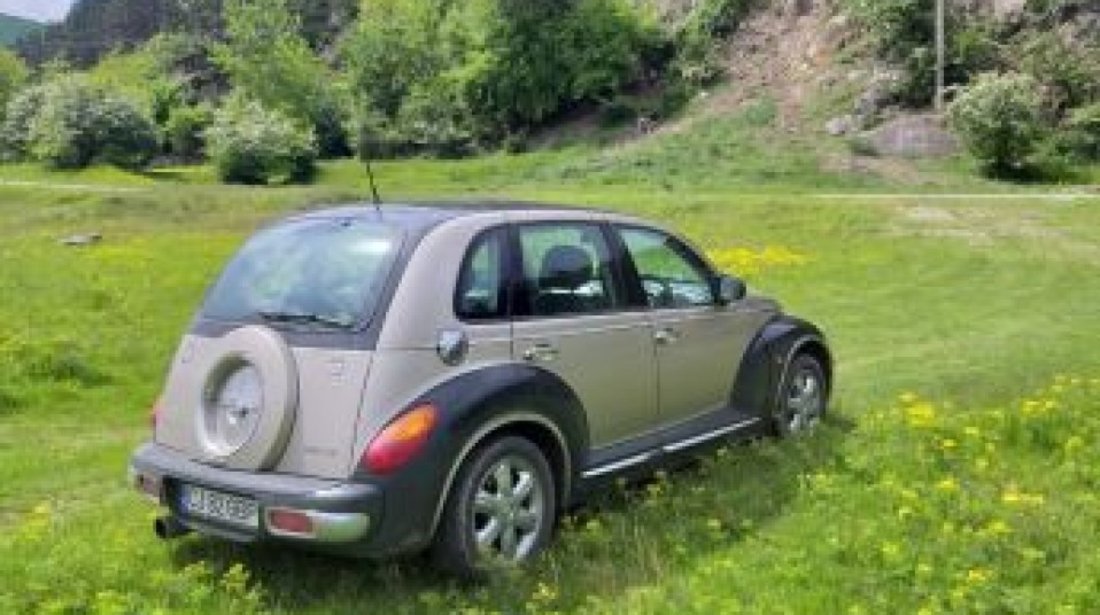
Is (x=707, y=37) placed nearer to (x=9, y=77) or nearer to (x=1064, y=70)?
(x=1064, y=70)

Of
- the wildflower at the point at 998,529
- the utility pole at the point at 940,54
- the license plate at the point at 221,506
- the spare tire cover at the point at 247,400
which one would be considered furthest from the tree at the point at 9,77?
the wildflower at the point at 998,529

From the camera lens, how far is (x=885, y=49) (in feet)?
152

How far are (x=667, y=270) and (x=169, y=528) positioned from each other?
339 cm

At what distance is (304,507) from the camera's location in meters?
5.79

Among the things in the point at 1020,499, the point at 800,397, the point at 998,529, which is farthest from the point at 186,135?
the point at 998,529

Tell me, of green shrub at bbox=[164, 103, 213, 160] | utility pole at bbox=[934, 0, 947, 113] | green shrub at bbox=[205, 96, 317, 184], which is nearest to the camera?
utility pole at bbox=[934, 0, 947, 113]

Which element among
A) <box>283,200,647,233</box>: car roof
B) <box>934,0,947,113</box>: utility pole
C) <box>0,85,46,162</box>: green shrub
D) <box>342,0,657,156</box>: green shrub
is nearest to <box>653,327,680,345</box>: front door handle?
<box>283,200,647,233</box>: car roof

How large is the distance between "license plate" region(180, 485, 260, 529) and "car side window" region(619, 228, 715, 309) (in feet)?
9.17

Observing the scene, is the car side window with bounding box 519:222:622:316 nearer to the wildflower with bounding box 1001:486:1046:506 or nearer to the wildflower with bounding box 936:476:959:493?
the wildflower with bounding box 936:476:959:493

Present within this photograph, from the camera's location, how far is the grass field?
5.87m

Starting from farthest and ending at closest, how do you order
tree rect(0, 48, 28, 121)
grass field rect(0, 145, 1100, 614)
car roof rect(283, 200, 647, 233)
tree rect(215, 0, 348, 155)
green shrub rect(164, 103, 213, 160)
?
tree rect(0, 48, 28, 121) → green shrub rect(164, 103, 213, 160) → tree rect(215, 0, 348, 155) → car roof rect(283, 200, 647, 233) → grass field rect(0, 145, 1100, 614)

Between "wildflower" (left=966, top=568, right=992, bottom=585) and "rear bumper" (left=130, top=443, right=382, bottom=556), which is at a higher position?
"rear bumper" (left=130, top=443, right=382, bottom=556)

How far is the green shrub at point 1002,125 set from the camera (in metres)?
36.4

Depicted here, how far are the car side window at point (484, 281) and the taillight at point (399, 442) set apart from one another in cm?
64
